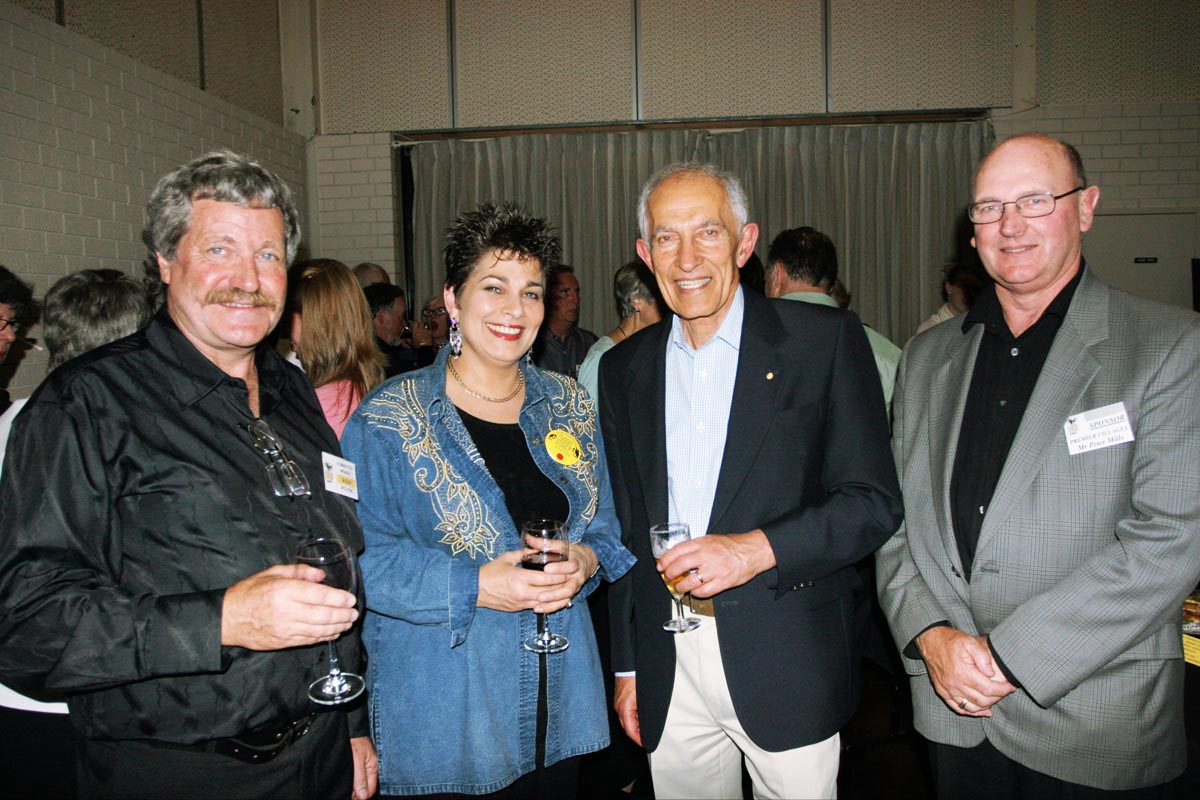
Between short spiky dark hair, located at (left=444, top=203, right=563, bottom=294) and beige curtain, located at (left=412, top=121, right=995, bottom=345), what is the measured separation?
237 inches

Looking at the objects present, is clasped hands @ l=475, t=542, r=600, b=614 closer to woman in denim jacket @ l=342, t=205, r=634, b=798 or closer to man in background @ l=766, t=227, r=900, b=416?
woman in denim jacket @ l=342, t=205, r=634, b=798

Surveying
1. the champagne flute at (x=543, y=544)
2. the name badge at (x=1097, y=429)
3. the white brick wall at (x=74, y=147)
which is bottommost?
the champagne flute at (x=543, y=544)

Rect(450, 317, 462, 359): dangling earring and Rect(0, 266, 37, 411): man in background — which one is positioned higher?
Rect(0, 266, 37, 411): man in background

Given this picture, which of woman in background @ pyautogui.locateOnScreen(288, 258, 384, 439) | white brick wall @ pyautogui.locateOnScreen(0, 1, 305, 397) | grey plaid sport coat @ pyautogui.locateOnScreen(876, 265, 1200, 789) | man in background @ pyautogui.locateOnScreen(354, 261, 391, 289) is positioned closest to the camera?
grey plaid sport coat @ pyautogui.locateOnScreen(876, 265, 1200, 789)

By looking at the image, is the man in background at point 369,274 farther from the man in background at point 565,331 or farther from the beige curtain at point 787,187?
Answer: the beige curtain at point 787,187

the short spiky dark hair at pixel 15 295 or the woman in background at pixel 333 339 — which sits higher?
the short spiky dark hair at pixel 15 295

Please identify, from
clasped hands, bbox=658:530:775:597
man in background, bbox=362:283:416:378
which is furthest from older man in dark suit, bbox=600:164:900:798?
man in background, bbox=362:283:416:378

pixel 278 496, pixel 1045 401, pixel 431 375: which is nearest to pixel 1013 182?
pixel 1045 401

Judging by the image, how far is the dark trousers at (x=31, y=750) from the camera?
7.55 ft

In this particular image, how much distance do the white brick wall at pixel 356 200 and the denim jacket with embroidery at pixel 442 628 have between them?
6.65 m

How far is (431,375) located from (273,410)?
0.40 meters

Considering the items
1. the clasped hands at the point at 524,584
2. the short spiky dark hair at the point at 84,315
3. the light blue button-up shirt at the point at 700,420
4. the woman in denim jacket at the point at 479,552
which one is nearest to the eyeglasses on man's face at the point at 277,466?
the woman in denim jacket at the point at 479,552

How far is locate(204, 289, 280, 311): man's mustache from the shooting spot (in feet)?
5.37

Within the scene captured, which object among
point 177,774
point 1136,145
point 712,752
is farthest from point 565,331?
point 1136,145
